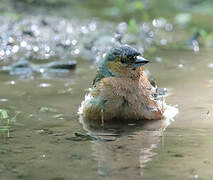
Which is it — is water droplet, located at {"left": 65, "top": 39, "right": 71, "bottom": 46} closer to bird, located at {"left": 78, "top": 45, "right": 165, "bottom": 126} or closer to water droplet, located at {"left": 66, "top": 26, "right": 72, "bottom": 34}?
water droplet, located at {"left": 66, "top": 26, "right": 72, "bottom": 34}

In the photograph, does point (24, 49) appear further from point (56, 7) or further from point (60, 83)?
point (56, 7)

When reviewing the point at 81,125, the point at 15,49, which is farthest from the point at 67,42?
the point at 81,125

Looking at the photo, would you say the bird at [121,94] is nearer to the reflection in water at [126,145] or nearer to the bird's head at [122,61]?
the bird's head at [122,61]

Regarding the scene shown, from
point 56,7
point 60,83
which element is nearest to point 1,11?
point 56,7

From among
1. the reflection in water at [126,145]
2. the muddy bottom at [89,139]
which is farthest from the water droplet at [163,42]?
the reflection in water at [126,145]

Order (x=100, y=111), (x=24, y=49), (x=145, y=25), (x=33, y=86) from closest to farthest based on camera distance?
(x=100, y=111), (x=33, y=86), (x=24, y=49), (x=145, y=25)

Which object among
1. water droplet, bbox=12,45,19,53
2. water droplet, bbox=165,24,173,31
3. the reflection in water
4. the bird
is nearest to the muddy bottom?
the reflection in water

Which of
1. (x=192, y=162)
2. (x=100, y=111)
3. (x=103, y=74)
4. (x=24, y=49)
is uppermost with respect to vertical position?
(x=24, y=49)

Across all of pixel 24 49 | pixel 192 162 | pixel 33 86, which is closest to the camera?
pixel 192 162
